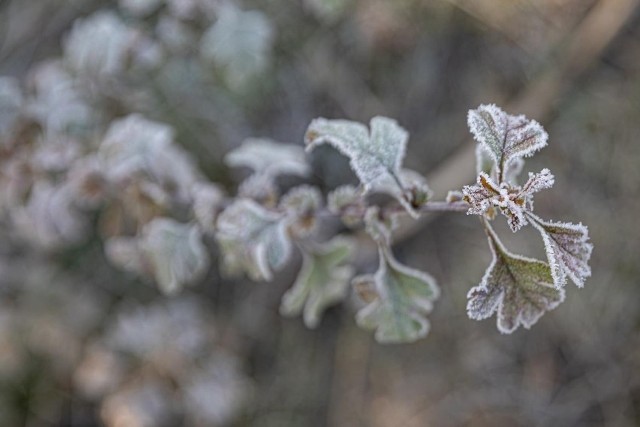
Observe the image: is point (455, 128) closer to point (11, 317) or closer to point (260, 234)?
point (260, 234)

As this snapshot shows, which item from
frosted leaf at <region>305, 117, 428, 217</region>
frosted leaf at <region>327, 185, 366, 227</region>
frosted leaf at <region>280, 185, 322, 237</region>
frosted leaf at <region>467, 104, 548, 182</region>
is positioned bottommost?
frosted leaf at <region>280, 185, 322, 237</region>

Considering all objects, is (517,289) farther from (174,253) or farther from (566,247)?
(174,253)

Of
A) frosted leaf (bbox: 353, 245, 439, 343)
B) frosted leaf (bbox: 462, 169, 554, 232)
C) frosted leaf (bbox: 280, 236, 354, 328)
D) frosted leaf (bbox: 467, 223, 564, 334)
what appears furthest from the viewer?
frosted leaf (bbox: 280, 236, 354, 328)

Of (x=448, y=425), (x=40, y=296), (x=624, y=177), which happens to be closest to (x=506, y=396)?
(x=448, y=425)

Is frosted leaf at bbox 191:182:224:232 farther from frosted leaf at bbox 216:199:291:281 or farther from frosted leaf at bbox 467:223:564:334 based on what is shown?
frosted leaf at bbox 467:223:564:334

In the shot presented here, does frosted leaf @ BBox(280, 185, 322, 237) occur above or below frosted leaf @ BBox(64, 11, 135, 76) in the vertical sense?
above

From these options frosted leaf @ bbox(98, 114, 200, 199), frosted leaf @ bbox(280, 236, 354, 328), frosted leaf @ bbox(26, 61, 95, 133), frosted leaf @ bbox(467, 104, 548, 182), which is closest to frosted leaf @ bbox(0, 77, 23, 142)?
frosted leaf @ bbox(26, 61, 95, 133)

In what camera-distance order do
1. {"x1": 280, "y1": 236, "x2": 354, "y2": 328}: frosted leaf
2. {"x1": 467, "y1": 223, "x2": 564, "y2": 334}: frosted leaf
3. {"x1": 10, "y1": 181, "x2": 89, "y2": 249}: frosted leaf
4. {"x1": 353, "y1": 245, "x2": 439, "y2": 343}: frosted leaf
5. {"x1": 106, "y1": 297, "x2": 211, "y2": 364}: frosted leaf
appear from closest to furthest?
{"x1": 467, "y1": 223, "x2": 564, "y2": 334}: frosted leaf
{"x1": 353, "y1": 245, "x2": 439, "y2": 343}: frosted leaf
{"x1": 280, "y1": 236, "x2": 354, "y2": 328}: frosted leaf
{"x1": 10, "y1": 181, "x2": 89, "y2": 249}: frosted leaf
{"x1": 106, "y1": 297, "x2": 211, "y2": 364}: frosted leaf
